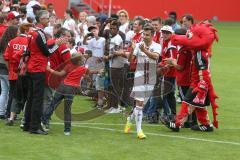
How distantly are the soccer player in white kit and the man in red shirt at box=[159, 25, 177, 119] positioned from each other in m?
1.37

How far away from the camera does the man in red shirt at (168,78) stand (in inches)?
523

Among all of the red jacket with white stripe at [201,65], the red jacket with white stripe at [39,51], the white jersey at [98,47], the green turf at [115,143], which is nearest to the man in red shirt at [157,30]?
the white jersey at [98,47]

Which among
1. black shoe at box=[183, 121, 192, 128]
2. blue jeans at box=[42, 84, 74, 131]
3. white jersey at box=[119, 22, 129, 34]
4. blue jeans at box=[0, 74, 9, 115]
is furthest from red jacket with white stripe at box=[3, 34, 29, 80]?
white jersey at box=[119, 22, 129, 34]

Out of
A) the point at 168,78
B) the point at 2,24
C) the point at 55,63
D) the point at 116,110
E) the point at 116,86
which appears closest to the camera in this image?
the point at 55,63

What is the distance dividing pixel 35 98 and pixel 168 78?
10.2ft

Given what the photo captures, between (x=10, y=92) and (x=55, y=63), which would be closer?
(x=55, y=63)

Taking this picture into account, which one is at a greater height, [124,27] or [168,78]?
[124,27]

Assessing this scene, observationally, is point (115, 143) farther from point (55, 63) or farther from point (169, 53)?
point (169, 53)

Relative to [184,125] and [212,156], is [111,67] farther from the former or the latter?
[212,156]

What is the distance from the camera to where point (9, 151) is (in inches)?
404

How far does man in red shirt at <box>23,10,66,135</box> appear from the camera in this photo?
11.4 metres

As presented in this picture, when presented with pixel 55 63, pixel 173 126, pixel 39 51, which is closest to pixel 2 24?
pixel 55 63

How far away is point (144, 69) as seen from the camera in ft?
38.5

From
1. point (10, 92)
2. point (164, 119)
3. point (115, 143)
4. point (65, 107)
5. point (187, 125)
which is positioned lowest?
point (115, 143)
